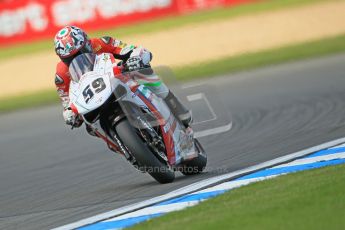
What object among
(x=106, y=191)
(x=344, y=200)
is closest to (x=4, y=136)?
(x=106, y=191)

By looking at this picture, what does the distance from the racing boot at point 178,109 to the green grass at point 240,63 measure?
36.4 ft

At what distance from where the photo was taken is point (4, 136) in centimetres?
1616

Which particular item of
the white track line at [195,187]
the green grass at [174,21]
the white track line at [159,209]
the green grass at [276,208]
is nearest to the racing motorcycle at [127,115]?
the white track line at [195,187]

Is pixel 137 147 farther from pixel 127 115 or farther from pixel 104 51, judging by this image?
pixel 104 51

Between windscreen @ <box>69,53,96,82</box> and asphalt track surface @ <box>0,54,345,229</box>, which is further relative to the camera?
windscreen @ <box>69,53,96,82</box>

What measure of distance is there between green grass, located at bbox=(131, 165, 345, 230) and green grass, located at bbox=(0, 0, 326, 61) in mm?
22107

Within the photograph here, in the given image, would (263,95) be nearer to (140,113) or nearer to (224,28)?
(140,113)

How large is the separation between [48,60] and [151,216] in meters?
21.3

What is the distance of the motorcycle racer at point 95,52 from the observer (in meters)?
8.75

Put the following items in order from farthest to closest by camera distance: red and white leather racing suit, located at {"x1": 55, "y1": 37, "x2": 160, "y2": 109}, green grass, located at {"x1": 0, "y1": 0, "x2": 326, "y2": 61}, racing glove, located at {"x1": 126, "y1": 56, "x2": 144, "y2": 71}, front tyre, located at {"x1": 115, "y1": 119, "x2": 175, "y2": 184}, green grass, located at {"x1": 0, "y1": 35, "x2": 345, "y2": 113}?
Answer: 1. green grass, located at {"x1": 0, "y1": 0, "x2": 326, "y2": 61}
2. green grass, located at {"x1": 0, "y1": 35, "x2": 345, "y2": 113}
3. red and white leather racing suit, located at {"x1": 55, "y1": 37, "x2": 160, "y2": 109}
4. racing glove, located at {"x1": 126, "y1": 56, "x2": 144, "y2": 71}
5. front tyre, located at {"x1": 115, "y1": 119, "x2": 175, "y2": 184}

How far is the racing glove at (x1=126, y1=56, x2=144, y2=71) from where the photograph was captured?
871 centimetres

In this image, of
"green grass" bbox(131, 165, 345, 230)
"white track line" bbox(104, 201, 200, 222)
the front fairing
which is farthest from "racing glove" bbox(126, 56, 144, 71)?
"green grass" bbox(131, 165, 345, 230)

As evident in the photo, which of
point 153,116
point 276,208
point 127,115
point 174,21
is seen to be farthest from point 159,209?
point 174,21

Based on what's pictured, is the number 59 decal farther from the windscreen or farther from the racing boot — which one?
the racing boot
